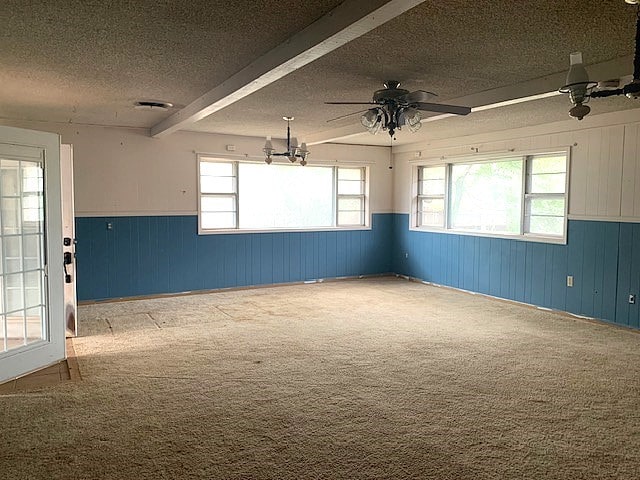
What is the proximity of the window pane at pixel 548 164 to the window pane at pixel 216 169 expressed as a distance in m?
4.31

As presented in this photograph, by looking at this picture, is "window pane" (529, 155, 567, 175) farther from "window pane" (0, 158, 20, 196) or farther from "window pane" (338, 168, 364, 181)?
"window pane" (0, 158, 20, 196)

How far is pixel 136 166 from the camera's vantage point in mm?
6918

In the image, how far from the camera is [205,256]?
7477mm

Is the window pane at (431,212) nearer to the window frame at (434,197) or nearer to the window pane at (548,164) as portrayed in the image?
the window frame at (434,197)

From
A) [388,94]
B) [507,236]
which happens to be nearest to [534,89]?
[388,94]

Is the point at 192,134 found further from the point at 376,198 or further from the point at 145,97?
the point at 376,198

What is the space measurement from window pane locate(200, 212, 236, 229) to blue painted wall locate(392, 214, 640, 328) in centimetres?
315

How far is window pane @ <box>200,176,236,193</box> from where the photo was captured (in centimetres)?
754

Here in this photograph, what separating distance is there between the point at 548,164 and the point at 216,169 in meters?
4.64

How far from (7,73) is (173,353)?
105 inches

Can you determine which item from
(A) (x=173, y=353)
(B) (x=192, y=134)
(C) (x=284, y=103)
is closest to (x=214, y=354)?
(A) (x=173, y=353)

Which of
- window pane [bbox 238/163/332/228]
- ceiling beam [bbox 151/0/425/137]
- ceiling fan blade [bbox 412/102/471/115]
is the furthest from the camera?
window pane [bbox 238/163/332/228]

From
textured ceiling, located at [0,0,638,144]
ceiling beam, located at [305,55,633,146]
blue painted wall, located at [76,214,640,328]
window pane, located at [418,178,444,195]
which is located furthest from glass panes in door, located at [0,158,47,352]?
window pane, located at [418,178,444,195]

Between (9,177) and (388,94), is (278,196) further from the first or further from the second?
(9,177)
